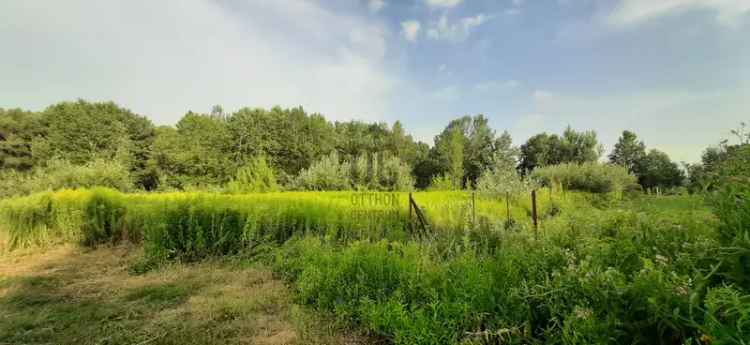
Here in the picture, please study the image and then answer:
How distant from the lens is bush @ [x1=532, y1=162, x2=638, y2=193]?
1041 cm

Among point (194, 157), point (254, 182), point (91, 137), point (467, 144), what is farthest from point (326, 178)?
point (91, 137)

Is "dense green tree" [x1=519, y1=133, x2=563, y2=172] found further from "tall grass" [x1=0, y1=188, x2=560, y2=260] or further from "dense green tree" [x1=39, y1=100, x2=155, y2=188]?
"dense green tree" [x1=39, y1=100, x2=155, y2=188]

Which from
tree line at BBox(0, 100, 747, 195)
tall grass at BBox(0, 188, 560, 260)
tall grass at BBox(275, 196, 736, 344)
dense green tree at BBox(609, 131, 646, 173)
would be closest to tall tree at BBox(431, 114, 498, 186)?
tree line at BBox(0, 100, 747, 195)

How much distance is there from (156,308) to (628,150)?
2912 centimetres

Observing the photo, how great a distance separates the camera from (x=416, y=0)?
615cm

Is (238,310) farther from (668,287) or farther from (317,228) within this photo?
(668,287)

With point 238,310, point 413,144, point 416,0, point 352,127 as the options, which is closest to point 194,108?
point 352,127

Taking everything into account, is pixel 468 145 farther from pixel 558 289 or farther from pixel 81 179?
pixel 558 289

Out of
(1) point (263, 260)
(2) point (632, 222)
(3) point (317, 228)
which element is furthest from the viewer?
(3) point (317, 228)

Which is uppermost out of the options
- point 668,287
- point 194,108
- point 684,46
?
point 194,108

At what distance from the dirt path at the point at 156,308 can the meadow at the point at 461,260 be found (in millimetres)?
124

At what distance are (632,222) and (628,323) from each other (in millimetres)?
1402

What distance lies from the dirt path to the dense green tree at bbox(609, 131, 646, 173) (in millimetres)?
26561

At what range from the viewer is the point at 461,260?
2.23 meters
